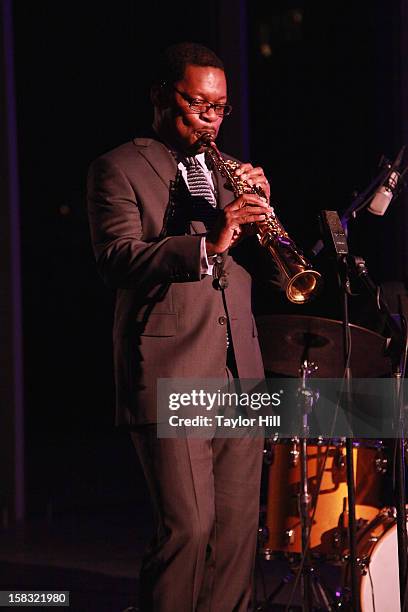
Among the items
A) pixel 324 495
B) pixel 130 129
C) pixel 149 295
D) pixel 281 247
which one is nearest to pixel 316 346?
pixel 324 495

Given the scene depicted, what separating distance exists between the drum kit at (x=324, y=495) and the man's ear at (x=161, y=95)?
2.80 ft

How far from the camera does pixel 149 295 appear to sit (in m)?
2.70

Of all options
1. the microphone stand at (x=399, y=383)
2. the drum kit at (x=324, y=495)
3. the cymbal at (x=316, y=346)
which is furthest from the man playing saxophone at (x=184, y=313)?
the drum kit at (x=324, y=495)

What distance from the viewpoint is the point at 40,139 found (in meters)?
6.54

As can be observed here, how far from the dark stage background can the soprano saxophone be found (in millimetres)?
2001

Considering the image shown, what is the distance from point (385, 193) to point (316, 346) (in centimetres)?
61

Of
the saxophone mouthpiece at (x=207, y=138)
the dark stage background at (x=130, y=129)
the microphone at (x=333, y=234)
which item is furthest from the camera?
the dark stage background at (x=130, y=129)

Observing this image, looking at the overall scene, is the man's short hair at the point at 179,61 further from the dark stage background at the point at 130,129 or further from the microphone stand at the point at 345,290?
the dark stage background at the point at 130,129

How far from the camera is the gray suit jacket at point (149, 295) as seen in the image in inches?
103

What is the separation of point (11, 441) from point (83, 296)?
7.63 ft

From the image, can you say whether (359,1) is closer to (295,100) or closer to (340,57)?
(340,57)

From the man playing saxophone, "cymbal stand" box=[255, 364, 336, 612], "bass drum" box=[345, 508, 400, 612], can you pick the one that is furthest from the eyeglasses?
"bass drum" box=[345, 508, 400, 612]

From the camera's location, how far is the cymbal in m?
3.29

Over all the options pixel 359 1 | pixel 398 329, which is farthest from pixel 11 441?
pixel 398 329
